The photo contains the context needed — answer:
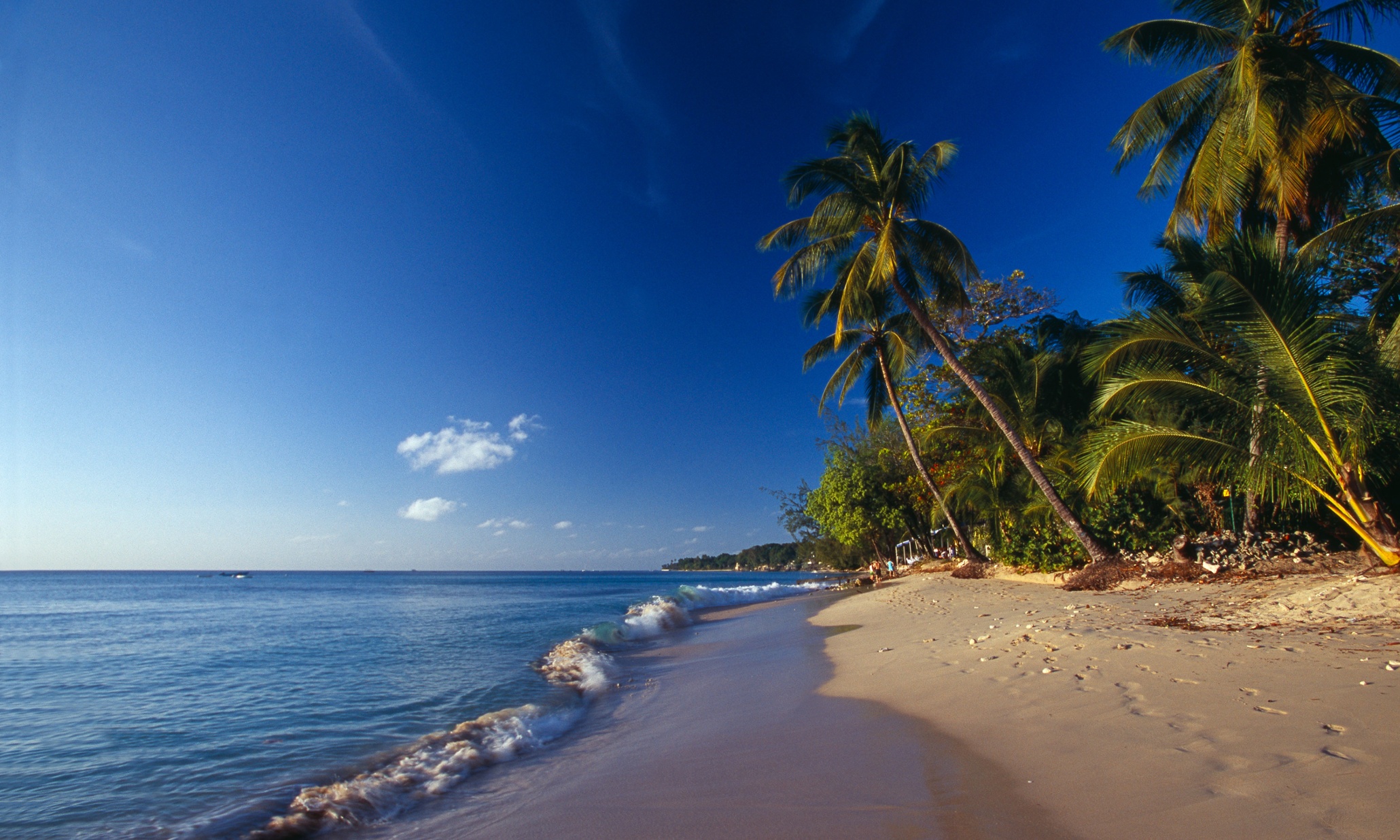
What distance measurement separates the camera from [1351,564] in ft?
31.4

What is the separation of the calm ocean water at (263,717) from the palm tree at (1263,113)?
622 inches

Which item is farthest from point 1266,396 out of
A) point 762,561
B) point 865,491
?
point 762,561

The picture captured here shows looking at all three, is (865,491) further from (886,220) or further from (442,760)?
(442,760)

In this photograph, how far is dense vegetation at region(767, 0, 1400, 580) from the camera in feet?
27.8

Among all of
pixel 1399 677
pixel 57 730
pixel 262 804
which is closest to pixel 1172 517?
pixel 1399 677

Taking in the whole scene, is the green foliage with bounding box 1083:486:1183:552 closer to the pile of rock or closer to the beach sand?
the pile of rock

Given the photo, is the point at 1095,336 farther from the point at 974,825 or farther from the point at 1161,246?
the point at 974,825

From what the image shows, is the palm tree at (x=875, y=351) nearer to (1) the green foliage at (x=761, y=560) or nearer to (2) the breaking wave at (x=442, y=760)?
(2) the breaking wave at (x=442, y=760)

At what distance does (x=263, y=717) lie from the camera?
309 inches

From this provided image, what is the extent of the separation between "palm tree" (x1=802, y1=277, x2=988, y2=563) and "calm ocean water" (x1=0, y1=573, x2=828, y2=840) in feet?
36.7

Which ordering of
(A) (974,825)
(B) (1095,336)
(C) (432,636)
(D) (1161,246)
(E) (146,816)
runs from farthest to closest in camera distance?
(B) (1095,336)
(C) (432,636)
(D) (1161,246)
(E) (146,816)
(A) (974,825)

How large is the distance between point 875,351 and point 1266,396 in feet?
46.7

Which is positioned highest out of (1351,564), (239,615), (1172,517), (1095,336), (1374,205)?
(1374,205)

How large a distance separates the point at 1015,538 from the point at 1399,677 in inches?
571
